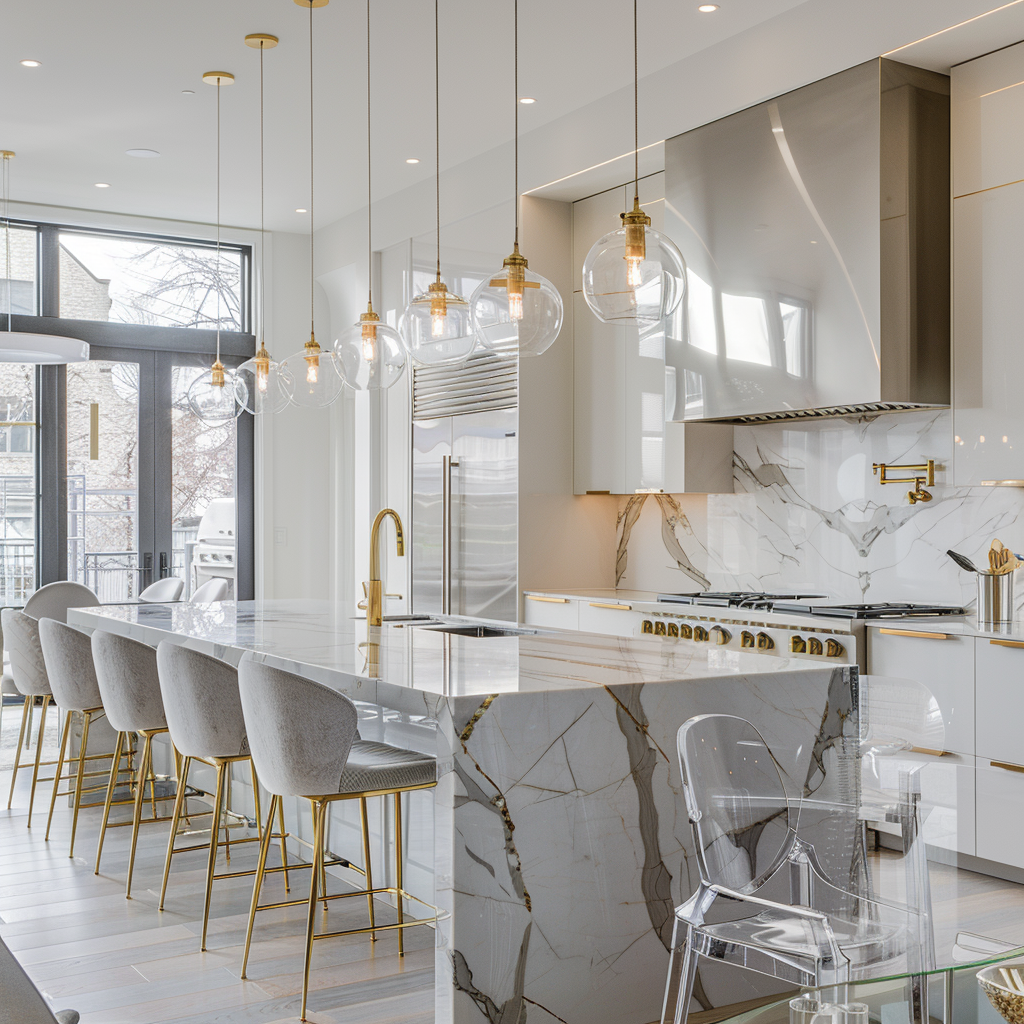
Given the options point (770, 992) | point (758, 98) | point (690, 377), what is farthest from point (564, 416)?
point (770, 992)

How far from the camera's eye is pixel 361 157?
6.47 metres

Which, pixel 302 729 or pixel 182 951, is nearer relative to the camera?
pixel 302 729

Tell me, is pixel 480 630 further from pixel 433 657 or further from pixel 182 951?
pixel 182 951

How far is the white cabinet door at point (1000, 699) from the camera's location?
3693 mm

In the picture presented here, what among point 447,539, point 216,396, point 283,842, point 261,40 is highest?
point 261,40

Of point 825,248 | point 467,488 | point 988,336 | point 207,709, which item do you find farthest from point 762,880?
point 467,488

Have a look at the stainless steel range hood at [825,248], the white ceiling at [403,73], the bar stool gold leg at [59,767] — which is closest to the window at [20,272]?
the white ceiling at [403,73]

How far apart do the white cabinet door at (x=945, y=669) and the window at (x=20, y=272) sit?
5.83 m

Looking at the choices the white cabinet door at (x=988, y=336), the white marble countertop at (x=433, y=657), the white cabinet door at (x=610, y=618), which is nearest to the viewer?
the white marble countertop at (x=433, y=657)

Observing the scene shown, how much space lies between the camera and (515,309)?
3.11 meters

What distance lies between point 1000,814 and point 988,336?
5.43ft

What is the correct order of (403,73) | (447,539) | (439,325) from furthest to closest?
(447,539)
(403,73)
(439,325)

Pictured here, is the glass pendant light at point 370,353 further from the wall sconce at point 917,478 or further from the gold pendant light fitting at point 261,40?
the wall sconce at point 917,478

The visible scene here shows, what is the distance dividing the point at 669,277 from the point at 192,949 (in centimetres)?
227
